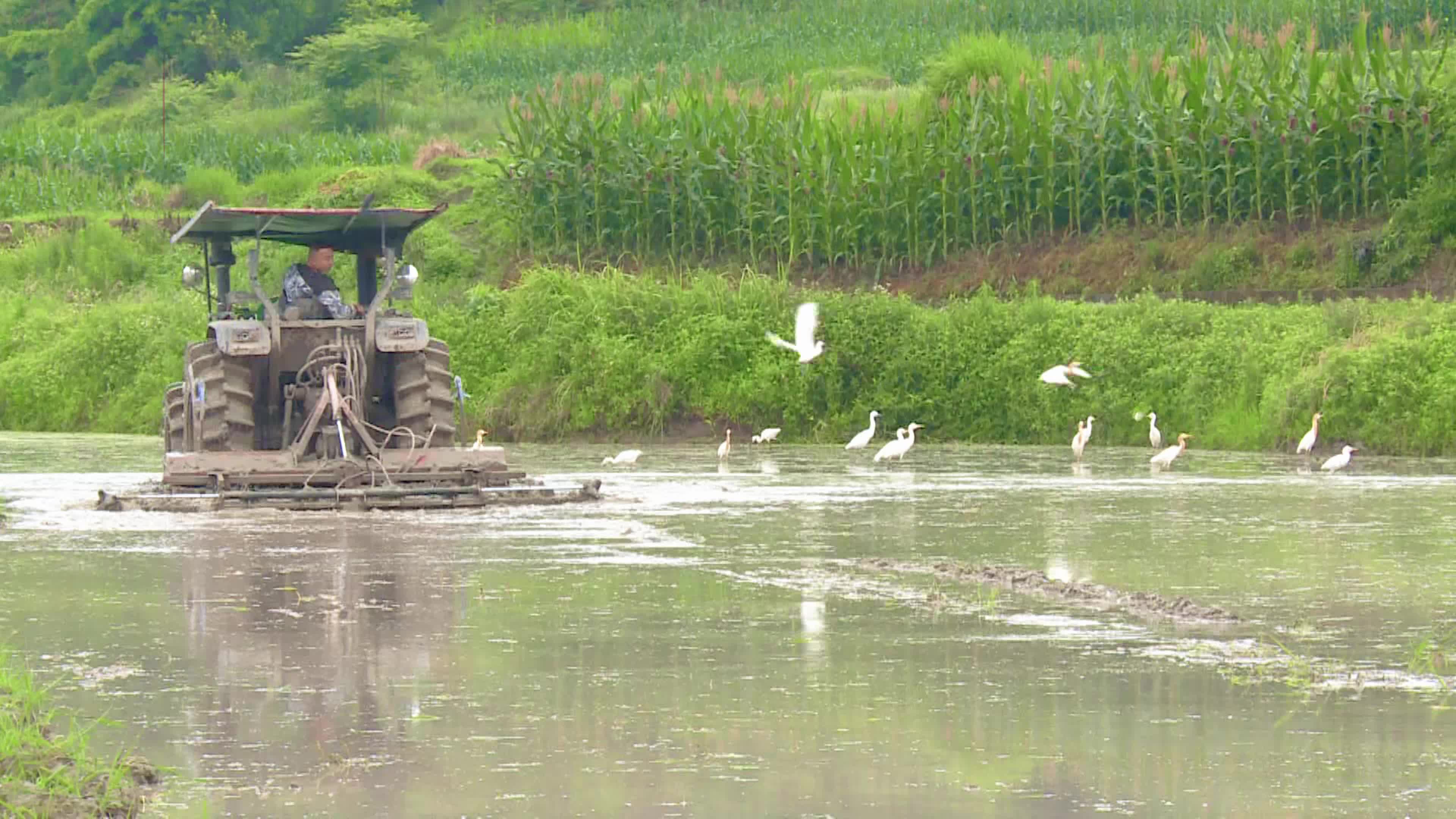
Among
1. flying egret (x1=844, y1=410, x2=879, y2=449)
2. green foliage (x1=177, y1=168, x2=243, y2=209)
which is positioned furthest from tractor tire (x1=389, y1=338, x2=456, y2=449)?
green foliage (x1=177, y1=168, x2=243, y2=209)

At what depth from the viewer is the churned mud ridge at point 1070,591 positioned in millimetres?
11234

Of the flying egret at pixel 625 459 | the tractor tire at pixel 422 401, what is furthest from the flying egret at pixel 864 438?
the tractor tire at pixel 422 401

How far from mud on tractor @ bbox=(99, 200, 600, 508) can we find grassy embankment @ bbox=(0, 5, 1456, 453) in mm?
8658

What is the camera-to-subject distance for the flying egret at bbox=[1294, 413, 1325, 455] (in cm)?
2242

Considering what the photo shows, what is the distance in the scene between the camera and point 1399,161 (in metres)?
30.2

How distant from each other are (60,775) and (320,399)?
10577mm

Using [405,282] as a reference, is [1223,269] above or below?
below

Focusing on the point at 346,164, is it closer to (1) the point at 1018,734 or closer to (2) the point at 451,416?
(2) the point at 451,416

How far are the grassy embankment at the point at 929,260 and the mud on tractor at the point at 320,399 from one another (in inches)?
341

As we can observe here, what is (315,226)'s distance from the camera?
19.1m

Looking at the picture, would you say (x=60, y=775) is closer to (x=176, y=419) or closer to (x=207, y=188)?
(x=176, y=419)

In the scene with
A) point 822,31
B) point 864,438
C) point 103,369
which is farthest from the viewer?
point 822,31

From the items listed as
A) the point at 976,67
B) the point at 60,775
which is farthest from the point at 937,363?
the point at 60,775

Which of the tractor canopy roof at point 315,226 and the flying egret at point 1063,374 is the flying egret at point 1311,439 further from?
the tractor canopy roof at point 315,226
